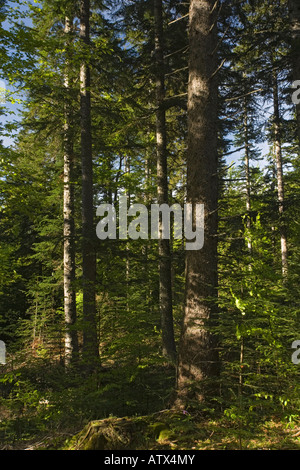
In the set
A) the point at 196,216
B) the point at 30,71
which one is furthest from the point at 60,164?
the point at 196,216

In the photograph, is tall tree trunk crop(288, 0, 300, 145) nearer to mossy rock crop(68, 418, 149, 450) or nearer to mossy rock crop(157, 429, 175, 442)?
mossy rock crop(157, 429, 175, 442)

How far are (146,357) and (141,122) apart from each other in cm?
730

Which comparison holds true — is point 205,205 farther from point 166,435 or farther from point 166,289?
point 166,289

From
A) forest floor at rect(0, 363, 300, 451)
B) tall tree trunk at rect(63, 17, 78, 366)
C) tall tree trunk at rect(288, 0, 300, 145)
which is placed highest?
tall tree trunk at rect(288, 0, 300, 145)

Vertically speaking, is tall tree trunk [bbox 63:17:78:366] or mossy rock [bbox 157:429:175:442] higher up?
tall tree trunk [bbox 63:17:78:366]

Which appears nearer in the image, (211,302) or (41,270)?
(211,302)

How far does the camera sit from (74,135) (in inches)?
410

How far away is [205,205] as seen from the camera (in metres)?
5.17

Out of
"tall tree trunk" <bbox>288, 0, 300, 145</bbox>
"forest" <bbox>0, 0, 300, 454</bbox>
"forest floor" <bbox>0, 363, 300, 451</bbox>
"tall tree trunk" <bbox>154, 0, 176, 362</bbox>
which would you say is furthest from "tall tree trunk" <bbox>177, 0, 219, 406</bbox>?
"tall tree trunk" <bbox>288, 0, 300, 145</bbox>

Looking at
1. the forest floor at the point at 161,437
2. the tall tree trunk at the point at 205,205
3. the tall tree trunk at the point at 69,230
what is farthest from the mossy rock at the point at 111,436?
the tall tree trunk at the point at 69,230

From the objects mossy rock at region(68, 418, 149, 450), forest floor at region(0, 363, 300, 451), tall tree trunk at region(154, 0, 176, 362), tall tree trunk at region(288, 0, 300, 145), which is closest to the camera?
mossy rock at region(68, 418, 149, 450)

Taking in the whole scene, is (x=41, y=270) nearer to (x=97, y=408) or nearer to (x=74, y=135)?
(x=74, y=135)

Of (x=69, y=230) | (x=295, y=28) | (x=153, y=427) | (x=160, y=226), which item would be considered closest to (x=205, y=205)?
(x=153, y=427)

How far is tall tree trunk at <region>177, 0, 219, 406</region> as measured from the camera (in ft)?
15.9
